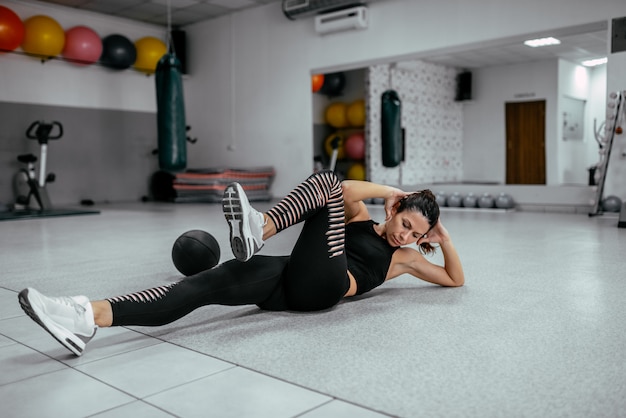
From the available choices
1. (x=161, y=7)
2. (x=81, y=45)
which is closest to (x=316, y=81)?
(x=161, y=7)

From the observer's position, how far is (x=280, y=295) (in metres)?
2.31

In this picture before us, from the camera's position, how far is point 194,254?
115 inches

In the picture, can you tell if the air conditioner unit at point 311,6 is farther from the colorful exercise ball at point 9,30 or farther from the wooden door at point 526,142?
the wooden door at point 526,142

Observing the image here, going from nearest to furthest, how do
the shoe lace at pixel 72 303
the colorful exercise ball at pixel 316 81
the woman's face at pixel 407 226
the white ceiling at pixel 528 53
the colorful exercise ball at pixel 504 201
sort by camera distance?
1. the shoe lace at pixel 72 303
2. the woman's face at pixel 407 226
3. the colorful exercise ball at pixel 504 201
4. the colorful exercise ball at pixel 316 81
5. the white ceiling at pixel 528 53

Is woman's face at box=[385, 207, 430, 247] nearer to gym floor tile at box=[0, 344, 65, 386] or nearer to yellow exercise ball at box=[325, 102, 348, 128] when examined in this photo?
gym floor tile at box=[0, 344, 65, 386]

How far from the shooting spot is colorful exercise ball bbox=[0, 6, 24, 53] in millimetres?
7909

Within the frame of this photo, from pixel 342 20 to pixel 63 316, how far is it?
25.9 feet

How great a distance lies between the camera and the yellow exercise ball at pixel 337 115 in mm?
11337

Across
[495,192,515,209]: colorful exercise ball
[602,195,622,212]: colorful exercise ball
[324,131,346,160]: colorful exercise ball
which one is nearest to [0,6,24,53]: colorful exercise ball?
[324,131,346,160]: colorful exercise ball

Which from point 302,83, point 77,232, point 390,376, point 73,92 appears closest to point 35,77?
point 73,92

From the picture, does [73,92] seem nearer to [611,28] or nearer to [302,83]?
[302,83]

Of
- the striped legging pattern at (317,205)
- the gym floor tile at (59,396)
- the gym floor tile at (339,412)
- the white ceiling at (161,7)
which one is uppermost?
the white ceiling at (161,7)

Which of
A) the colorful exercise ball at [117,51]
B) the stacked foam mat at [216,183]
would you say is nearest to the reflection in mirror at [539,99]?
the stacked foam mat at [216,183]

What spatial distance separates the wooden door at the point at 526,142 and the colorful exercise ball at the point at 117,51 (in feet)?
26.2
